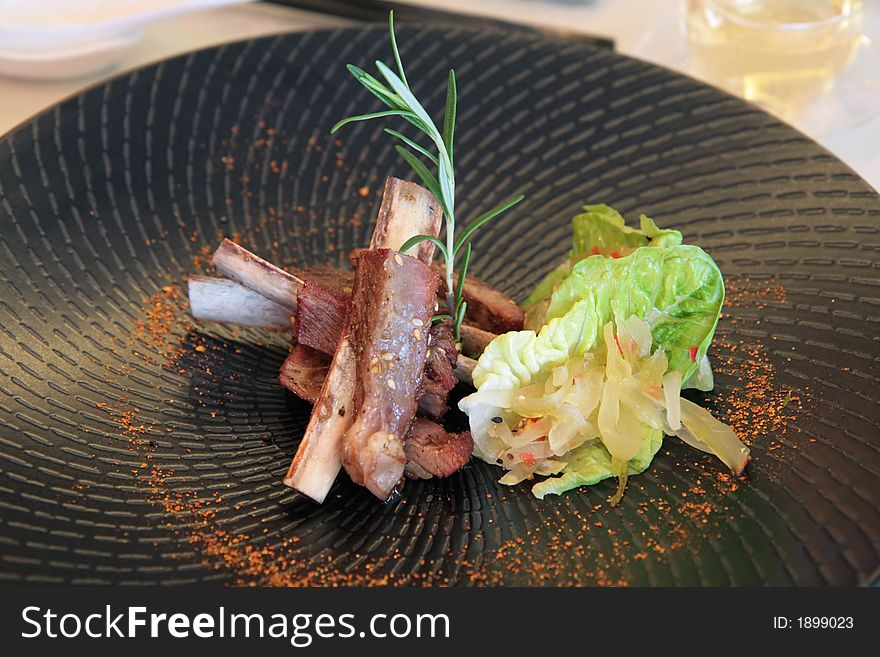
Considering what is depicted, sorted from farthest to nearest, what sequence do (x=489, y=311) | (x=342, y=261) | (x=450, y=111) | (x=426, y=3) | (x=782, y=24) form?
(x=426, y=3) < (x=782, y=24) < (x=342, y=261) < (x=489, y=311) < (x=450, y=111)

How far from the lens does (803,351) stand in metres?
1.79

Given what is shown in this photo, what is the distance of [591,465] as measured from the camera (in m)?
1.65

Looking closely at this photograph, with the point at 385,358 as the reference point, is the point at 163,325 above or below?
above

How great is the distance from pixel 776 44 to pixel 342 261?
1.24m

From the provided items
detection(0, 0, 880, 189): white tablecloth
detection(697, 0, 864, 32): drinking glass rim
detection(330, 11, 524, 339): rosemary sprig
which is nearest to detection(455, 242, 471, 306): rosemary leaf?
detection(330, 11, 524, 339): rosemary sprig

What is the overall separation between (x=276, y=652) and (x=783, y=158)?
1.49m

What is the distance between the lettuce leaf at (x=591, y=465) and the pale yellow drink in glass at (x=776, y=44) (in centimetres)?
131

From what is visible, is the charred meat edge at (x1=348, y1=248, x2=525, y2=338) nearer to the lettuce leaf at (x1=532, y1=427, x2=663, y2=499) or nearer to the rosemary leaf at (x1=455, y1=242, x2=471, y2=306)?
the rosemary leaf at (x1=455, y1=242, x2=471, y2=306)

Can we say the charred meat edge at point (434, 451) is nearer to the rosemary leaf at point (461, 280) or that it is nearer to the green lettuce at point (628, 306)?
the green lettuce at point (628, 306)

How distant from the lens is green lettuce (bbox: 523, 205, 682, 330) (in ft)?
6.09

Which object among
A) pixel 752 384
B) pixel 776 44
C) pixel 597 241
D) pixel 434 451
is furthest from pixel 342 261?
pixel 776 44

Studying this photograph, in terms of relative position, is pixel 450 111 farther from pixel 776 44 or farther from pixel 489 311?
pixel 776 44

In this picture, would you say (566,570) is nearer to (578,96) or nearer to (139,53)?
(578,96)

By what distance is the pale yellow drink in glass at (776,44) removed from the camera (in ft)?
8.21
